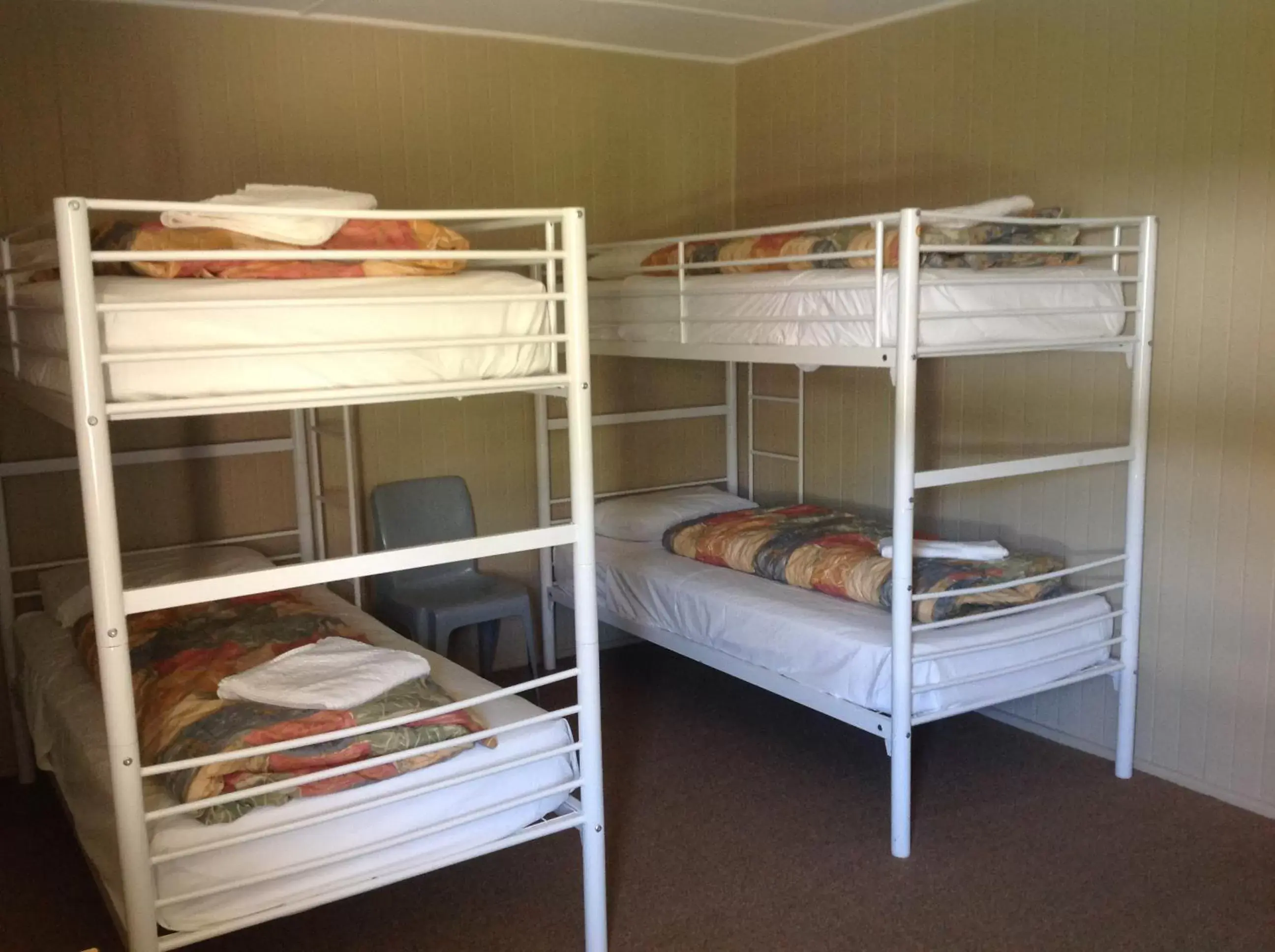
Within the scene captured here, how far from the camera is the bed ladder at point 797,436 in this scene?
4.75 meters

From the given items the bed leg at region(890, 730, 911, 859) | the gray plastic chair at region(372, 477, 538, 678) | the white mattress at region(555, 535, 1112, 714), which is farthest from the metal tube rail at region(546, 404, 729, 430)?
the bed leg at region(890, 730, 911, 859)

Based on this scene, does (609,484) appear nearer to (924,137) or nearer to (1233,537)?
(924,137)

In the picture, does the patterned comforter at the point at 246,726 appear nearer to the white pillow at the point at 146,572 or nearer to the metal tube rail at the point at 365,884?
the metal tube rail at the point at 365,884

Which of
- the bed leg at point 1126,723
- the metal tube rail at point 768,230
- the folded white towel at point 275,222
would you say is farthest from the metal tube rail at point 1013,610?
the folded white towel at point 275,222

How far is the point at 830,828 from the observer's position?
334 centimetres

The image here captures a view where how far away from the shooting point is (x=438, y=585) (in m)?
4.39

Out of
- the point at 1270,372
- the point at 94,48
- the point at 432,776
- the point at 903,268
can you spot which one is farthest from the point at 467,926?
the point at 94,48

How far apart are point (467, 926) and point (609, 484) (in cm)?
239

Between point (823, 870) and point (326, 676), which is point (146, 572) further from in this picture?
point (823, 870)

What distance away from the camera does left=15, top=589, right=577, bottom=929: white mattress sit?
2.24 meters

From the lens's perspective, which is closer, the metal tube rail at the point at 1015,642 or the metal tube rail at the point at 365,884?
the metal tube rail at the point at 365,884

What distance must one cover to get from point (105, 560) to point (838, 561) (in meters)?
2.29

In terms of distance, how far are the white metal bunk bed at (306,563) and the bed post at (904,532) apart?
0.92 meters

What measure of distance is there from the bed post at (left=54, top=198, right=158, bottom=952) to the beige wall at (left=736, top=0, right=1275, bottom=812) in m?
2.94
